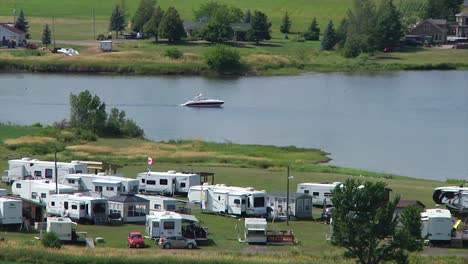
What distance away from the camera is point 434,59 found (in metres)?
77.7

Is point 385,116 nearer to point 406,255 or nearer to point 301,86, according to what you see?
point 301,86

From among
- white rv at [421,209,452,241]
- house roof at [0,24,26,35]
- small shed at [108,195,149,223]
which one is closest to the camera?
white rv at [421,209,452,241]

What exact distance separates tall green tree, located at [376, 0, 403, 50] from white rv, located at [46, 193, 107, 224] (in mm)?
53437

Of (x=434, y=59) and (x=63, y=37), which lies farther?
(x=63, y=37)

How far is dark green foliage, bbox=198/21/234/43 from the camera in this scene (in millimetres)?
79875

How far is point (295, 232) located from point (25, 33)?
56.0m

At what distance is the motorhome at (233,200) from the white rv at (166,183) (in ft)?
5.47

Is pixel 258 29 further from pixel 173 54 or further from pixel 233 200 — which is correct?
pixel 233 200

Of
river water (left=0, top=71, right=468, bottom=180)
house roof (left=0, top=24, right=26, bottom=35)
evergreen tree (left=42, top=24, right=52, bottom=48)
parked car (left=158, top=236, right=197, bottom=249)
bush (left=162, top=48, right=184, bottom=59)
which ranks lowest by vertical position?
river water (left=0, top=71, right=468, bottom=180)

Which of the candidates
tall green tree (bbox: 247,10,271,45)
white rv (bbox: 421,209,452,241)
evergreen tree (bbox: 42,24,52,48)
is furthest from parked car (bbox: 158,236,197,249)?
tall green tree (bbox: 247,10,271,45)

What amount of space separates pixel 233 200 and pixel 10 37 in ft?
169

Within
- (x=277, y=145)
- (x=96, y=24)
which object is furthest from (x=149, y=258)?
(x=96, y=24)

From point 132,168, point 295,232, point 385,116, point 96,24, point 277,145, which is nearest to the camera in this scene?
point 295,232

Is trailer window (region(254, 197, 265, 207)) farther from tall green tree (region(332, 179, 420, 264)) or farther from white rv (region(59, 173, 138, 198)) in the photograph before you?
tall green tree (region(332, 179, 420, 264))
